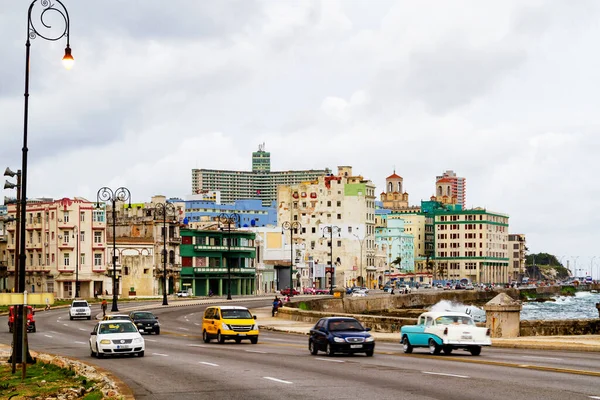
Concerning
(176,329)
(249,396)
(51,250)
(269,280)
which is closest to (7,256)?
(51,250)

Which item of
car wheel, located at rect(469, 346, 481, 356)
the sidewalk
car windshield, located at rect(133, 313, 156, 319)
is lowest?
car windshield, located at rect(133, 313, 156, 319)

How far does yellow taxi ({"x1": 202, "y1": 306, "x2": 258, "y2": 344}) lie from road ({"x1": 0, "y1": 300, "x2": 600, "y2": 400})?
218cm

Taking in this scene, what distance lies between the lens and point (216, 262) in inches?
5886

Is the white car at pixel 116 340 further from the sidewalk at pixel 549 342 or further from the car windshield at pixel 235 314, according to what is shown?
the sidewalk at pixel 549 342

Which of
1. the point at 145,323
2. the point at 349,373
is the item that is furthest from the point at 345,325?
the point at 145,323

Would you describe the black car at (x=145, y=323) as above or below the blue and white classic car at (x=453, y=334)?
below

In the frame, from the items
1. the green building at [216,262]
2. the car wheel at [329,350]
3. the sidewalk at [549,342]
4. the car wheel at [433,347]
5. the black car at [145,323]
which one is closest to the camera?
the car wheel at [433,347]

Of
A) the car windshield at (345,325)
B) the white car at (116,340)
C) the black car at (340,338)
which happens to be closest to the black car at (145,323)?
the white car at (116,340)

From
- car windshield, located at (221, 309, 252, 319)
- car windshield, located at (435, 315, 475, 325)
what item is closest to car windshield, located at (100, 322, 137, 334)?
car windshield, located at (221, 309, 252, 319)

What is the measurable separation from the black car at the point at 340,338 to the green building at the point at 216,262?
354ft

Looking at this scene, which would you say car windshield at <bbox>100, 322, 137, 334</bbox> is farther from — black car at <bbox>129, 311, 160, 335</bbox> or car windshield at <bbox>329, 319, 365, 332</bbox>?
black car at <bbox>129, 311, 160, 335</bbox>

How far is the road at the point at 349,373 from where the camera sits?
20922mm

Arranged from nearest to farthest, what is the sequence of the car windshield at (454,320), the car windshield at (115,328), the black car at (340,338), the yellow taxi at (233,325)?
the car windshield at (454,320)
the black car at (340,338)
the car windshield at (115,328)
the yellow taxi at (233,325)

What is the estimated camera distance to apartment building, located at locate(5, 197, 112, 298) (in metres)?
127
